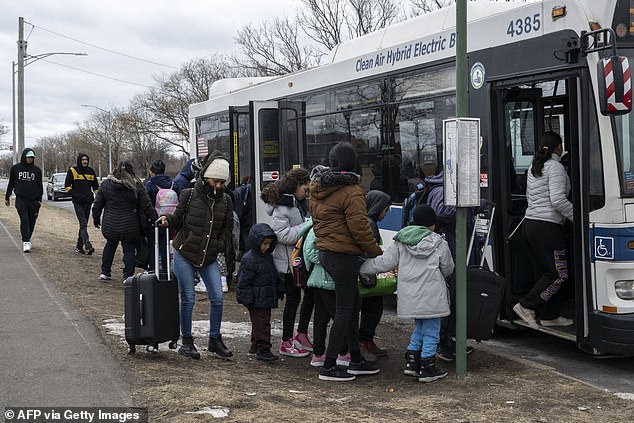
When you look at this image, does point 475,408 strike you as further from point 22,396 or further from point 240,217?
point 240,217

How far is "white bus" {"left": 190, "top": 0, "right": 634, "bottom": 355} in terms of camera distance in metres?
6.25

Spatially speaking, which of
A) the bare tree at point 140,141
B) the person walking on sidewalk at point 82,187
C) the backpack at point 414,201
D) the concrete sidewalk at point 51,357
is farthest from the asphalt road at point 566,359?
the bare tree at point 140,141

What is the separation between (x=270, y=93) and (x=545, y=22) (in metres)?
6.29

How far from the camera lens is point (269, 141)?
11969 mm

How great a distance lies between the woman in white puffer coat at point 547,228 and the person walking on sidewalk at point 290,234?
197 cm

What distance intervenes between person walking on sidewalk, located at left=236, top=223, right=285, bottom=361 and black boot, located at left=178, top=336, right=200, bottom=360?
537 mm

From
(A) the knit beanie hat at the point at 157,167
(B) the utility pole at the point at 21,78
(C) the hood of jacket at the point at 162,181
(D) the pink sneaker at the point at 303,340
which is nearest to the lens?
(D) the pink sneaker at the point at 303,340

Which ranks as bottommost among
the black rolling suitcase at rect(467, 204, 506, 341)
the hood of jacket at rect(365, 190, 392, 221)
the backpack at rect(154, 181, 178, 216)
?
the black rolling suitcase at rect(467, 204, 506, 341)

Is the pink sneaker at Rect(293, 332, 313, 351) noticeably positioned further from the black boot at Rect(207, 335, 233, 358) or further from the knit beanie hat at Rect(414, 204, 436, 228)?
the knit beanie hat at Rect(414, 204, 436, 228)

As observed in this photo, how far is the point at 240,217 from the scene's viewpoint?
32.9 feet

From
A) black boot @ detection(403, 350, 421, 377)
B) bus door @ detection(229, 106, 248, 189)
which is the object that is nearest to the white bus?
black boot @ detection(403, 350, 421, 377)

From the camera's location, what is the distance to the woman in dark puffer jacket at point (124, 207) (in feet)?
32.6

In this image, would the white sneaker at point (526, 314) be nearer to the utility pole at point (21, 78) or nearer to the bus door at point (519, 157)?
the bus door at point (519, 157)

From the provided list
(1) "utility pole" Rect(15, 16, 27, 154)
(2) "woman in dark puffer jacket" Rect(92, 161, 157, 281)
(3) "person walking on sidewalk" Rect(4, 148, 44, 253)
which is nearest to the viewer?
(2) "woman in dark puffer jacket" Rect(92, 161, 157, 281)
